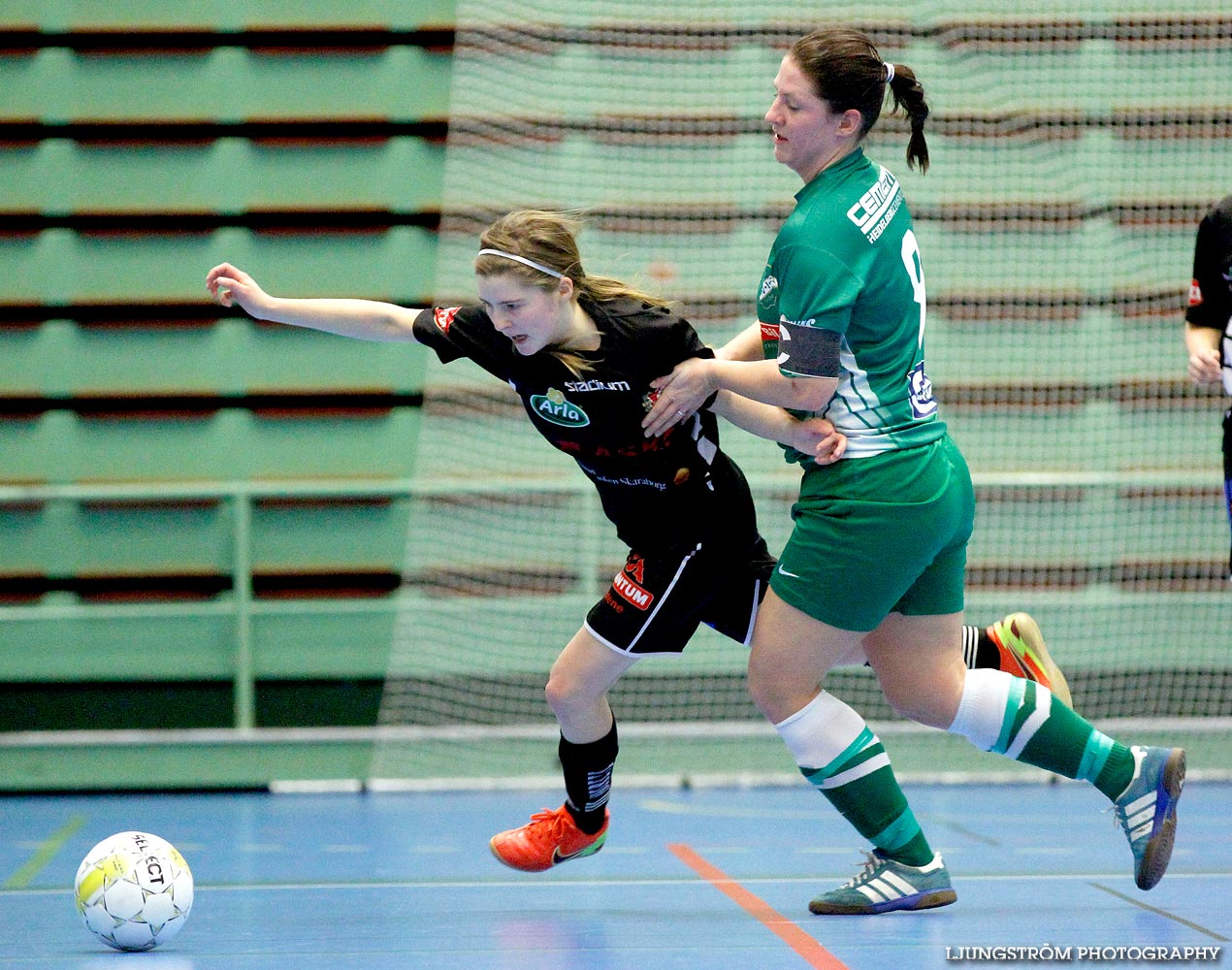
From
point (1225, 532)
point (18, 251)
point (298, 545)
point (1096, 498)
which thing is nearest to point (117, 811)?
point (298, 545)

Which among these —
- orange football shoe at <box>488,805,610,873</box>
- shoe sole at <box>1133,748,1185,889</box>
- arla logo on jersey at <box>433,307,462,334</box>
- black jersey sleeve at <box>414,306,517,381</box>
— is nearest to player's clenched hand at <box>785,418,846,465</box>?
black jersey sleeve at <box>414,306,517,381</box>

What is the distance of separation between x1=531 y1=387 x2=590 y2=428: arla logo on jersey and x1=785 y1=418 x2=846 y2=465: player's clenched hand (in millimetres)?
453

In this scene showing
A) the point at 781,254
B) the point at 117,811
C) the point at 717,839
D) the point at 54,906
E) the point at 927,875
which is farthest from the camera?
the point at 117,811

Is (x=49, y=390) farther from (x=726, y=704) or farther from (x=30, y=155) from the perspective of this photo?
(x=726, y=704)

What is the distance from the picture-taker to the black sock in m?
3.10

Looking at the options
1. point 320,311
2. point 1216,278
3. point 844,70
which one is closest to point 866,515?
point 844,70

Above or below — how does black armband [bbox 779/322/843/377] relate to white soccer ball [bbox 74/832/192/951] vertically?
above

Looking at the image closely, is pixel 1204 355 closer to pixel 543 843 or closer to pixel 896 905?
pixel 896 905

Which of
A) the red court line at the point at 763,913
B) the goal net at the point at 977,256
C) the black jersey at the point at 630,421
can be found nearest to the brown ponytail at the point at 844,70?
the black jersey at the point at 630,421

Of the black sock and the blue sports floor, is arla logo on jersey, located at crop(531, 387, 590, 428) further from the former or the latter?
the blue sports floor

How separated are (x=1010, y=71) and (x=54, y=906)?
487 centimetres

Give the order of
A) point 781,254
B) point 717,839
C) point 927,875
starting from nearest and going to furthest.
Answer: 1. point 781,254
2. point 927,875
3. point 717,839

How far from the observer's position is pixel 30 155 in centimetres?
607

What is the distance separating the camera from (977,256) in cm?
600
